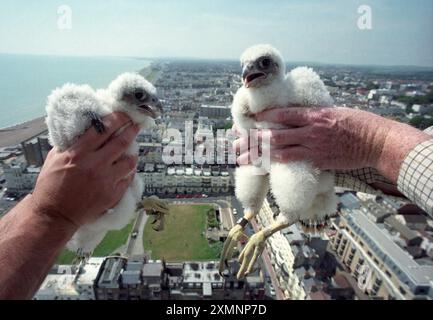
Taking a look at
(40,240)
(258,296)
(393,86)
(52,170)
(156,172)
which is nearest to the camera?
(40,240)

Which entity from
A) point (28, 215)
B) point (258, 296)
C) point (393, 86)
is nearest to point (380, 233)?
point (258, 296)

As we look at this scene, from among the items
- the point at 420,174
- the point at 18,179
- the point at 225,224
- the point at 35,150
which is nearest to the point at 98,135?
the point at 420,174

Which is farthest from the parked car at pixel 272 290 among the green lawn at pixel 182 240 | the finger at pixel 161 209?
the finger at pixel 161 209

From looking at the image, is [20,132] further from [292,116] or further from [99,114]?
[292,116]

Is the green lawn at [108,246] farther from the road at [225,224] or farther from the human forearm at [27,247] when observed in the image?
the human forearm at [27,247]

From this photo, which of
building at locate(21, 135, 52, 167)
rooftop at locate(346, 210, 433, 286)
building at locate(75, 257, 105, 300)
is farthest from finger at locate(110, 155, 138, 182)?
building at locate(21, 135, 52, 167)
